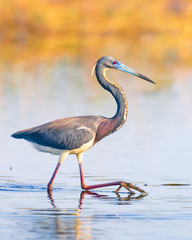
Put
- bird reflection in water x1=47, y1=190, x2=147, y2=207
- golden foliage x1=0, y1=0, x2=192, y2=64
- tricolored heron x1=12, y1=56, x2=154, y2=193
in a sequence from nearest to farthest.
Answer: bird reflection in water x1=47, y1=190, x2=147, y2=207 < tricolored heron x1=12, y1=56, x2=154, y2=193 < golden foliage x1=0, y1=0, x2=192, y2=64

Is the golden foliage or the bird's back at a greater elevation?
the golden foliage

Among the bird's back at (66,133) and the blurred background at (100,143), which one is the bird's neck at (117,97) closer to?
the bird's back at (66,133)

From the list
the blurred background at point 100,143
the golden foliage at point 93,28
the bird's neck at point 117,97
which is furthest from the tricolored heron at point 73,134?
the golden foliage at point 93,28

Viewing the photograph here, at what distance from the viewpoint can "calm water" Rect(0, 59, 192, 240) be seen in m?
7.86

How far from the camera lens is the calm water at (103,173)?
786cm

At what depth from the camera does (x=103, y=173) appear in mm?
10750

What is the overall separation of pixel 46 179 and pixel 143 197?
4.90ft

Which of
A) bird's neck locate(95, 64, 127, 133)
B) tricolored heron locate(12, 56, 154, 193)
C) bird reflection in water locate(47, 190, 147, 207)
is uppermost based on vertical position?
bird's neck locate(95, 64, 127, 133)

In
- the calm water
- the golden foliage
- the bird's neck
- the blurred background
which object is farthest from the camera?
the golden foliage

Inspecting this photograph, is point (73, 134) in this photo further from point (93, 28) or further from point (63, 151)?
point (93, 28)

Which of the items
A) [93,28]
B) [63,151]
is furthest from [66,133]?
[93,28]

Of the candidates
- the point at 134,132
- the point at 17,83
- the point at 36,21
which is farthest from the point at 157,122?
the point at 36,21

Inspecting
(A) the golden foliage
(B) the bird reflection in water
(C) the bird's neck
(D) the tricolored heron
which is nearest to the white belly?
(D) the tricolored heron

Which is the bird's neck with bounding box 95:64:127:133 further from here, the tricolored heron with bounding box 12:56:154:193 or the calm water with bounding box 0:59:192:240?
the calm water with bounding box 0:59:192:240
